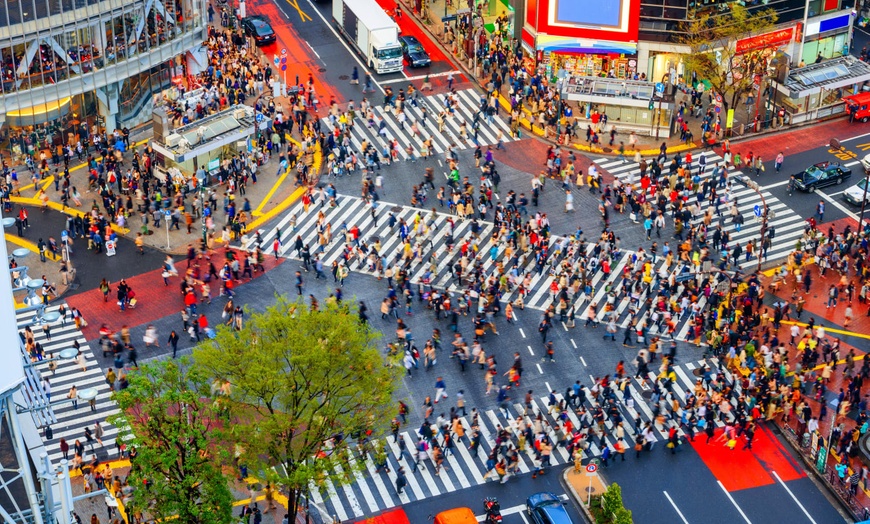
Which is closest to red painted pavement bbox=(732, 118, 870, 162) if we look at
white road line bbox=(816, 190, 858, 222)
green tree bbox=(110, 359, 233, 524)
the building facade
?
white road line bbox=(816, 190, 858, 222)

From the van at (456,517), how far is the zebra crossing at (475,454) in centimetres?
244

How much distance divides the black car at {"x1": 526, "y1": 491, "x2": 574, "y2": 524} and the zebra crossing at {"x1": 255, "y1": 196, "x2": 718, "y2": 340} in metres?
14.5

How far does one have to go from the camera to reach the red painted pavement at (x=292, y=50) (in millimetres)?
100250

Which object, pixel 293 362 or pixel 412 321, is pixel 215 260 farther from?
pixel 293 362

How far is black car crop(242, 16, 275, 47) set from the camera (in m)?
105

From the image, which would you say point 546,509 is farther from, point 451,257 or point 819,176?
point 819,176

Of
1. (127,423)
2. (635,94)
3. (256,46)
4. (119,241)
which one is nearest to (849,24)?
(635,94)

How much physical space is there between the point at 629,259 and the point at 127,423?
34.6 m

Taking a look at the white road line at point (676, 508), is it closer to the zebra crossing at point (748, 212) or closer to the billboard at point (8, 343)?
the zebra crossing at point (748, 212)

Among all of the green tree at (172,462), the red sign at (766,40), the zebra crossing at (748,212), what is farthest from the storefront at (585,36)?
the green tree at (172,462)

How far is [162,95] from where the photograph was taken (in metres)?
95.4

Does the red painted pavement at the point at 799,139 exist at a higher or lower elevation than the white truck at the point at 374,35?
lower

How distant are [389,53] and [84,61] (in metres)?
21.7

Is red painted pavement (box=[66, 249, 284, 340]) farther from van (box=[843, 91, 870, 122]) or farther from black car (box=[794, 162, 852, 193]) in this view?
van (box=[843, 91, 870, 122])
